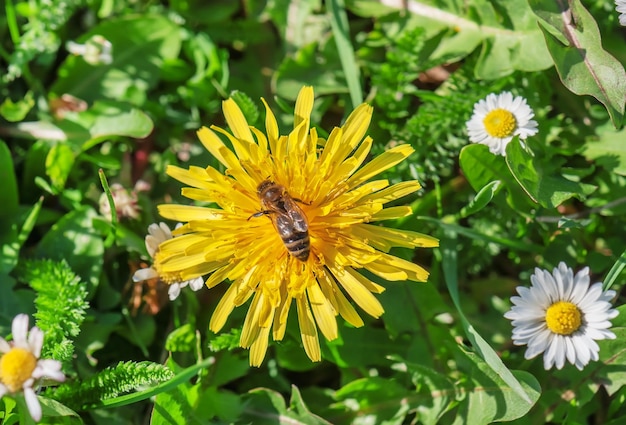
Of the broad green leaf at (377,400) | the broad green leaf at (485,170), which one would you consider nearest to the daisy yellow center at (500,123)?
the broad green leaf at (485,170)

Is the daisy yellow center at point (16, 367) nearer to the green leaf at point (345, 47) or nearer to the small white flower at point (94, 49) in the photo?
the small white flower at point (94, 49)

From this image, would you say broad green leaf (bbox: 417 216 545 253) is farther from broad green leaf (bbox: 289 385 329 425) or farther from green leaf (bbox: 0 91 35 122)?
green leaf (bbox: 0 91 35 122)

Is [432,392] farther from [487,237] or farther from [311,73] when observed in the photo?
[311,73]

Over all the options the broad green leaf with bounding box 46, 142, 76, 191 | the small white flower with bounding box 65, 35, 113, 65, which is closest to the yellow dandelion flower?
the broad green leaf with bounding box 46, 142, 76, 191

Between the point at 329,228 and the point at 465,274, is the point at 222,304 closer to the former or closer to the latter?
the point at 329,228

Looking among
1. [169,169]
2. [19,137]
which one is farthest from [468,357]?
[19,137]
